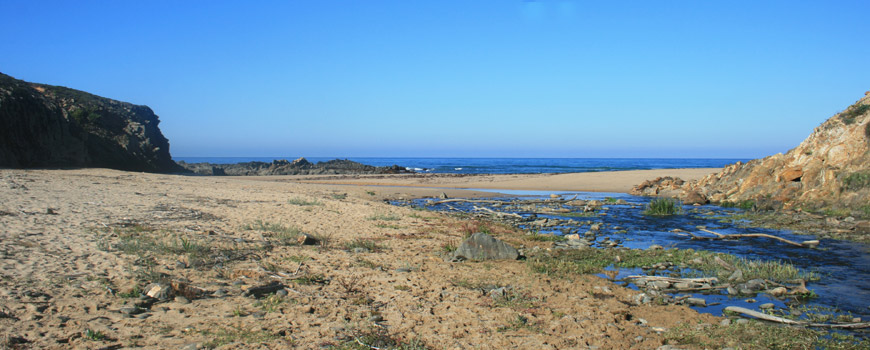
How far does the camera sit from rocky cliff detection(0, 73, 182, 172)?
25016 millimetres

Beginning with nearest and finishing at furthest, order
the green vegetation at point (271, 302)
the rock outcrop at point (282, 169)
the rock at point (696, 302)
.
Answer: the green vegetation at point (271, 302)
the rock at point (696, 302)
the rock outcrop at point (282, 169)

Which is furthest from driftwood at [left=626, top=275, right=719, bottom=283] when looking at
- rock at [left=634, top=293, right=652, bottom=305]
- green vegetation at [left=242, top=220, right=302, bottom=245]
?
green vegetation at [left=242, top=220, right=302, bottom=245]

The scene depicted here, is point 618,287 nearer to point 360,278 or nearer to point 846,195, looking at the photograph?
point 360,278

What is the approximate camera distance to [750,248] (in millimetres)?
11195

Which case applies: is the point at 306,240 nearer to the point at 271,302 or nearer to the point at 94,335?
the point at 271,302

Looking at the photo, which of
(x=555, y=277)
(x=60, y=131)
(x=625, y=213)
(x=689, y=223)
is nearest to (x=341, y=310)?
(x=555, y=277)

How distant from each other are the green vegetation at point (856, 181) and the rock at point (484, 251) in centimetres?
1278

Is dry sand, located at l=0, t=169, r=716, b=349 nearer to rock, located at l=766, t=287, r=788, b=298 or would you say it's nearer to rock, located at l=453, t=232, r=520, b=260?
rock, located at l=453, t=232, r=520, b=260

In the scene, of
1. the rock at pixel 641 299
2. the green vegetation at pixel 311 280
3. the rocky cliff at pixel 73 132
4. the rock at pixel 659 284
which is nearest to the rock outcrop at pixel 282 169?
the rocky cliff at pixel 73 132

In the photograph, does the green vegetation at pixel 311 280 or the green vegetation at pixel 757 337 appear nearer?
the green vegetation at pixel 757 337

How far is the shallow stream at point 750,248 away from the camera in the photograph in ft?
22.8

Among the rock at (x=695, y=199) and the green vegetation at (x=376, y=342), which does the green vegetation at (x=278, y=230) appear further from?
the rock at (x=695, y=199)

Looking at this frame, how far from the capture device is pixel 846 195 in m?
15.2

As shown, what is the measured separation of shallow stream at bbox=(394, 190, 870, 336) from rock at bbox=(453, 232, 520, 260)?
2076mm
